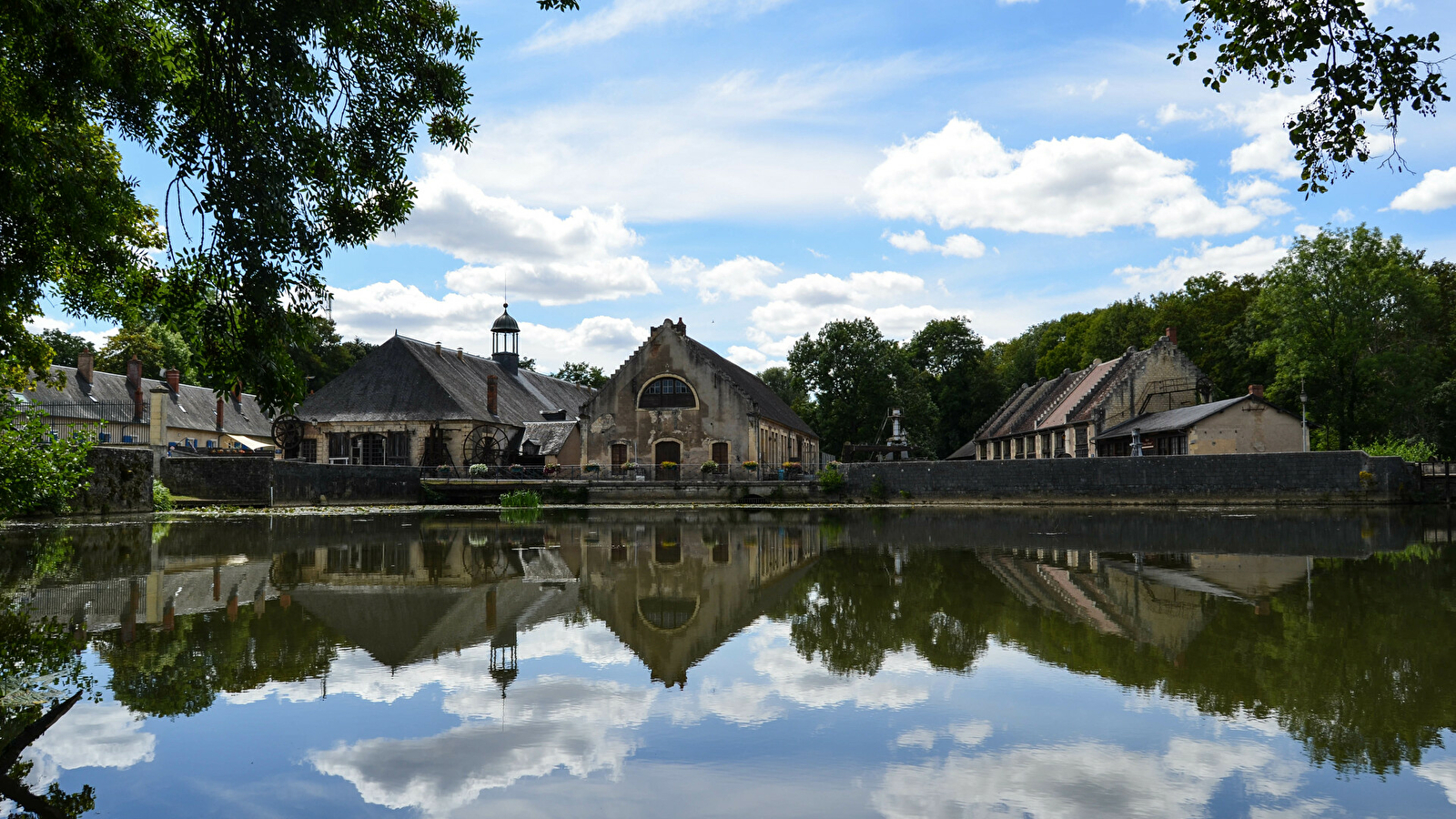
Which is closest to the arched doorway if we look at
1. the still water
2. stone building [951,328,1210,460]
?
stone building [951,328,1210,460]

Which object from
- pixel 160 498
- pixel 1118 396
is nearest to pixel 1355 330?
pixel 1118 396

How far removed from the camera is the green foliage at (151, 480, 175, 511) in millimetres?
26202

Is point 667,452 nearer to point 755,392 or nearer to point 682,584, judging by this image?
point 755,392

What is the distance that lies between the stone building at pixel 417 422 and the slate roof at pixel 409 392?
4cm

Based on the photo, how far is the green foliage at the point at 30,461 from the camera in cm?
1265

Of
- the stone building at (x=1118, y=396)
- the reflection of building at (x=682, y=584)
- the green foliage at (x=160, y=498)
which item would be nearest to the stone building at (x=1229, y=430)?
the stone building at (x=1118, y=396)

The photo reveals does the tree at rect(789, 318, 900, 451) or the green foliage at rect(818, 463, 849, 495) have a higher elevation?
the tree at rect(789, 318, 900, 451)

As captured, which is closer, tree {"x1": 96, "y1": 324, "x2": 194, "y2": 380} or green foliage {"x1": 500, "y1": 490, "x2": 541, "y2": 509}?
green foliage {"x1": 500, "y1": 490, "x2": 541, "y2": 509}

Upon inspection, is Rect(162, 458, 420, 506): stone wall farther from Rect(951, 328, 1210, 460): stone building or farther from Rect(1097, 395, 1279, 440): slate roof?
Rect(1097, 395, 1279, 440): slate roof

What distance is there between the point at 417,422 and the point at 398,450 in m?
1.63

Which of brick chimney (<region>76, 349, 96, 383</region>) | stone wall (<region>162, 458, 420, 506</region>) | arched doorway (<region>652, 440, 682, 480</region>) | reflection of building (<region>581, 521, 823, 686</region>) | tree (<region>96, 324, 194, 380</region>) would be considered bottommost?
reflection of building (<region>581, 521, 823, 686</region>)

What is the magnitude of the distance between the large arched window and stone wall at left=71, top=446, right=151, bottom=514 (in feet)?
62.2

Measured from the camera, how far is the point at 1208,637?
7578 mm

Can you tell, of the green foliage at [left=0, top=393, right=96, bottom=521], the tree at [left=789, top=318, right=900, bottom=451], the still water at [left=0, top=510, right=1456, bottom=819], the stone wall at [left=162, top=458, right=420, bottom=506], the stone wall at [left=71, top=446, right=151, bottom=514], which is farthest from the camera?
the tree at [left=789, top=318, right=900, bottom=451]
